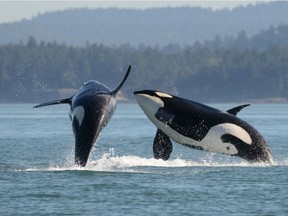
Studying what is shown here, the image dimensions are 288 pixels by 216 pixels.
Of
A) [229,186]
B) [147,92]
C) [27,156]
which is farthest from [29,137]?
[229,186]

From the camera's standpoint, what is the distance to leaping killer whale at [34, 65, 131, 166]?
30.6 m

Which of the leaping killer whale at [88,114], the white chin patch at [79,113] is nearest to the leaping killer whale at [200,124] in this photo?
the leaping killer whale at [88,114]

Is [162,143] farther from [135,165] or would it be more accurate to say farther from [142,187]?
[142,187]

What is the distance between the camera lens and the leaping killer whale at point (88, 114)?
3059cm

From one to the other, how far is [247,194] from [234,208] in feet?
6.77

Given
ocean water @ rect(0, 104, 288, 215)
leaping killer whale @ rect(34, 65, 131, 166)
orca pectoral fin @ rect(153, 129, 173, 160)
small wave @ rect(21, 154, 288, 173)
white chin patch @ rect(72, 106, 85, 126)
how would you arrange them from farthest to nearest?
orca pectoral fin @ rect(153, 129, 173, 160) < small wave @ rect(21, 154, 288, 173) < white chin patch @ rect(72, 106, 85, 126) < leaping killer whale @ rect(34, 65, 131, 166) < ocean water @ rect(0, 104, 288, 215)

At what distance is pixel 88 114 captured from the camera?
3131cm

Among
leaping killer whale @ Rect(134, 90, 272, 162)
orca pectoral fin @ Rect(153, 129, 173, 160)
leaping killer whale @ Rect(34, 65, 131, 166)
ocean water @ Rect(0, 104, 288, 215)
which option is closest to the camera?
ocean water @ Rect(0, 104, 288, 215)

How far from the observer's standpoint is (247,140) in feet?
106

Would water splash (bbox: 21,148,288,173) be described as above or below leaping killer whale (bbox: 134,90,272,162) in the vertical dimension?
Answer: below

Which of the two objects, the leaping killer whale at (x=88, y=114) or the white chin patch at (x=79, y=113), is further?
the white chin patch at (x=79, y=113)

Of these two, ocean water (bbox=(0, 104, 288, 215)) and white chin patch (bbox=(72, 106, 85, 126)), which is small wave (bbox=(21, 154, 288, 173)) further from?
white chin patch (bbox=(72, 106, 85, 126))

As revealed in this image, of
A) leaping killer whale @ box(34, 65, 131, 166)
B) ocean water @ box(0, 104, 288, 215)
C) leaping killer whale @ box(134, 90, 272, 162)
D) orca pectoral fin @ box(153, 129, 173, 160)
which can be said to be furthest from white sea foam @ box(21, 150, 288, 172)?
leaping killer whale @ box(134, 90, 272, 162)

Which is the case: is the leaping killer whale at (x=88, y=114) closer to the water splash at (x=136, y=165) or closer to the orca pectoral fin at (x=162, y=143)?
the water splash at (x=136, y=165)
